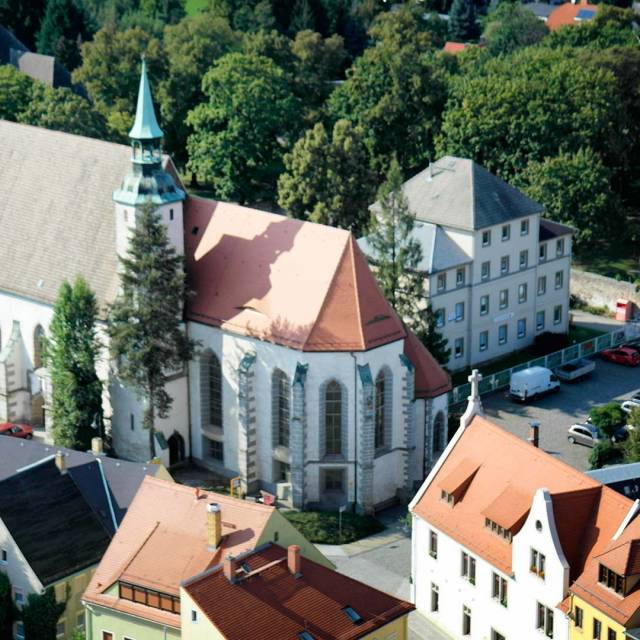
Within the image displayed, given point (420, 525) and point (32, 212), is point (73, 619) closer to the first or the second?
point (420, 525)

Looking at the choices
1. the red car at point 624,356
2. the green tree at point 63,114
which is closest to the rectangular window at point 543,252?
the red car at point 624,356

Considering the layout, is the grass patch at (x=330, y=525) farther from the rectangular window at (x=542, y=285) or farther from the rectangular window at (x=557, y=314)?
the rectangular window at (x=557, y=314)

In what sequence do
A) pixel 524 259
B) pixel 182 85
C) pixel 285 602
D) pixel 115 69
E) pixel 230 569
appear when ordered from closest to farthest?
1. pixel 230 569
2. pixel 285 602
3. pixel 524 259
4. pixel 182 85
5. pixel 115 69

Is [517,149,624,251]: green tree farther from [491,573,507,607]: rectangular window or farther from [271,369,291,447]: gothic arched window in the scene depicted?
[491,573,507,607]: rectangular window

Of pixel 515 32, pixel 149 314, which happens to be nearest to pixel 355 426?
pixel 149 314

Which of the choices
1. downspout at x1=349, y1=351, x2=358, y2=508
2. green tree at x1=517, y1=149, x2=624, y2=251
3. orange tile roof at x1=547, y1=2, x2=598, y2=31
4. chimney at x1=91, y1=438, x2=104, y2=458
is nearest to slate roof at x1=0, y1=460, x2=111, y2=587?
chimney at x1=91, y1=438, x2=104, y2=458

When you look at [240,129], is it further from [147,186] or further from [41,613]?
[41,613]
